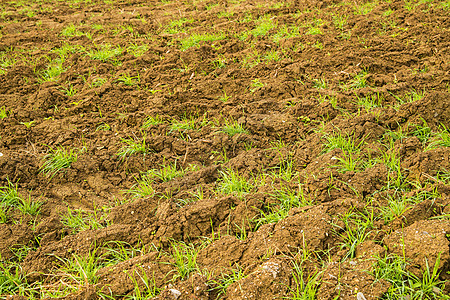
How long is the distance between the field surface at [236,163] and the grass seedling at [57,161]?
0.01 meters

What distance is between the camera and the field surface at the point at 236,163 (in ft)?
7.11

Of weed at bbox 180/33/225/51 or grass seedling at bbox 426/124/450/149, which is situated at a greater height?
weed at bbox 180/33/225/51

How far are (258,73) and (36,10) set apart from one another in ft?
22.5

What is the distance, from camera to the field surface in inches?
85.4

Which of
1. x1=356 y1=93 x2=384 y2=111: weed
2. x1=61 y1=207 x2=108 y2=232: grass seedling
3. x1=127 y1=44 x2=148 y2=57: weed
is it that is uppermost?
x1=127 y1=44 x2=148 y2=57: weed

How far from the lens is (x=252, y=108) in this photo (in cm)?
381

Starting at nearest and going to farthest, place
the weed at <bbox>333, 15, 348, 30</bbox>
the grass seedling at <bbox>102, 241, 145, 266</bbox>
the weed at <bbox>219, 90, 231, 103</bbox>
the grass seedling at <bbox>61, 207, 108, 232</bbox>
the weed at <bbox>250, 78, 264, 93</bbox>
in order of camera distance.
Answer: the grass seedling at <bbox>102, 241, 145, 266</bbox>, the grass seedling at <bbox>61, 207, 108, 232</bbox>, the weed at <bbox>219, 90, 231, 103</bbox>, the weed at <bbox>250, 78, 264, 93</bbox>, the weed at <bbox>333, 15, 348, 30</bbox>

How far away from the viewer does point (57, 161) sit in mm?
3309

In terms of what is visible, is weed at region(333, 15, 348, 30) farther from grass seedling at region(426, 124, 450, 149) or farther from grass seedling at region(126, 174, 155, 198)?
grass seedling at region(126, 174, 155, 198)

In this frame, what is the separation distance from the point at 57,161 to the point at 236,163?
1796 mm

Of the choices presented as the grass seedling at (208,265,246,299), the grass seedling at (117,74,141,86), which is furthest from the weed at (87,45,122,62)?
the grass seedling at (208,265,246,299)

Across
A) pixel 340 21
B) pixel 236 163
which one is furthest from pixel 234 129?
pixel 340 21

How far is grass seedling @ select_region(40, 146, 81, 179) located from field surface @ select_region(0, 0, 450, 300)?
1 cm

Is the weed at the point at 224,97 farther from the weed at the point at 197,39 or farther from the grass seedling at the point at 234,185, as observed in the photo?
the weed at the point at 197,39
